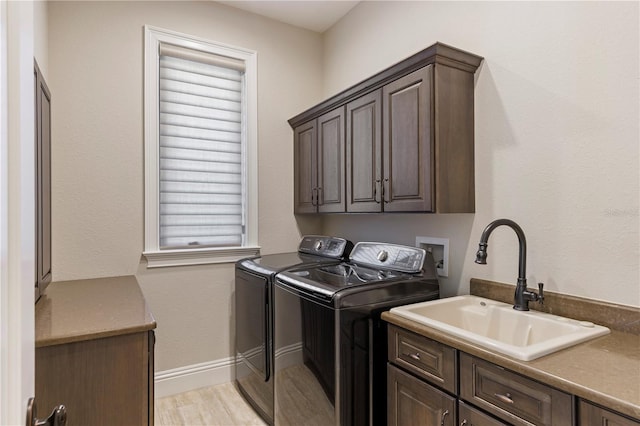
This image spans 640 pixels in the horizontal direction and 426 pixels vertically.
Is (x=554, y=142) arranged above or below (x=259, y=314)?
above

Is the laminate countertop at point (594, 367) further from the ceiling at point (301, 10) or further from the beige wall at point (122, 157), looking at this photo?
the ceiling at point (301, 10)

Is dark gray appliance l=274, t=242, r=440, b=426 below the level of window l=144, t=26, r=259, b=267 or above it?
below

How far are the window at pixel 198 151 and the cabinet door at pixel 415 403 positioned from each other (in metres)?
1.65

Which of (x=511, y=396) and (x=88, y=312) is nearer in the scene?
(x=511, y=396)

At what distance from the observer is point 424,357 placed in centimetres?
144

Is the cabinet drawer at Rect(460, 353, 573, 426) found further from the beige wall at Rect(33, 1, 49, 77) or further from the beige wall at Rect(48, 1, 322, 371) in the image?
the beige wall at Rect(33, 1, 49, 77)

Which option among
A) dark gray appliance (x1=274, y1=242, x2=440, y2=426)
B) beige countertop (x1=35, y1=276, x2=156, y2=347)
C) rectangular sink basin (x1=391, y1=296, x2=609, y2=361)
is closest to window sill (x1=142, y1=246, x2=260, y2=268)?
beige countertop (x1=35, y1=276, x2=156, y2=347)

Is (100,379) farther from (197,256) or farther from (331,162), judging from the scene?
(331,162)

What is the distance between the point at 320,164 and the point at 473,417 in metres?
1.88

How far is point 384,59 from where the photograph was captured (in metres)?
2.59

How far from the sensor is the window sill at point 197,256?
2.58 m

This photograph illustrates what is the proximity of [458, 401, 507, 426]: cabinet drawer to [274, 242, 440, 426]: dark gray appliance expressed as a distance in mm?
463

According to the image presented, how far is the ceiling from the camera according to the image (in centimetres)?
283

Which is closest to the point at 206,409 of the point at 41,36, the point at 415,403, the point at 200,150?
the point at 415,403
